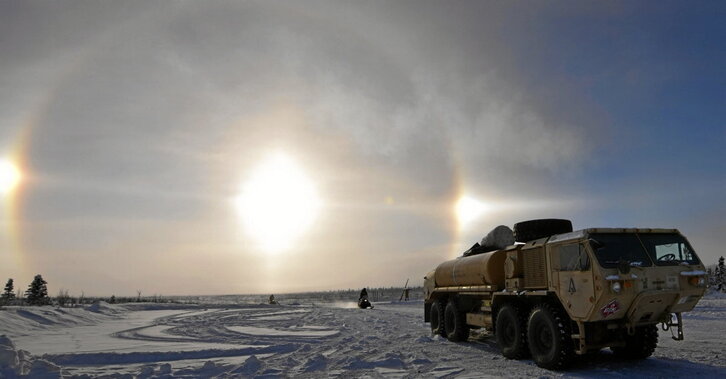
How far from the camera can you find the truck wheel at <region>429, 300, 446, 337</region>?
51.2 ft

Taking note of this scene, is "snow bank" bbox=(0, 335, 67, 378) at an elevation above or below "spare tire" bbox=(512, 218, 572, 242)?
below

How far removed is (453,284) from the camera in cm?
1487

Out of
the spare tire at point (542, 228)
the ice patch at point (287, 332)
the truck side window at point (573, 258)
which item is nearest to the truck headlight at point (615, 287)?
the truck side window at point (573, 258)

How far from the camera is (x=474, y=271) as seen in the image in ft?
43.1

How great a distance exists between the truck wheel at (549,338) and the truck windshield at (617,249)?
5.31ft

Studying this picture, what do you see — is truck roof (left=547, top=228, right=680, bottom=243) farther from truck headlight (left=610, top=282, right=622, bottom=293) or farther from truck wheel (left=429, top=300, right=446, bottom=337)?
truck wheel (left=429, top=300, right=446, bottom=337)

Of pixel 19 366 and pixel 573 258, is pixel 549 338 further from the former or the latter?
pixel 19 366

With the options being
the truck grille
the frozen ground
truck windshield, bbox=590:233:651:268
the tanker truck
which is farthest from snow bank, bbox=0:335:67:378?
truck windshield, bbox=590:233:651:268

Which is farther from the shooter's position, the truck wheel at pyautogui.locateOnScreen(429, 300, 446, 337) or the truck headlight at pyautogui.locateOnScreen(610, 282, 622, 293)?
the truck wheel at pyautogui.locateOnScreen(429, 300, 446, 337)

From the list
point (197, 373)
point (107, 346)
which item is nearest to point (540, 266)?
point (197, 373)

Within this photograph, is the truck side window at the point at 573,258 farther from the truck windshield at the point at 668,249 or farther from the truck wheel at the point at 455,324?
the truck wheel at the point at 455,324

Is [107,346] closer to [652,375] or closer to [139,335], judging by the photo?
[139,335]

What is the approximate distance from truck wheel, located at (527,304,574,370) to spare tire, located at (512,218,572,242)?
248 centimetres

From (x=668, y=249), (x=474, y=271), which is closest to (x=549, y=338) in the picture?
(x=668, y=249)
